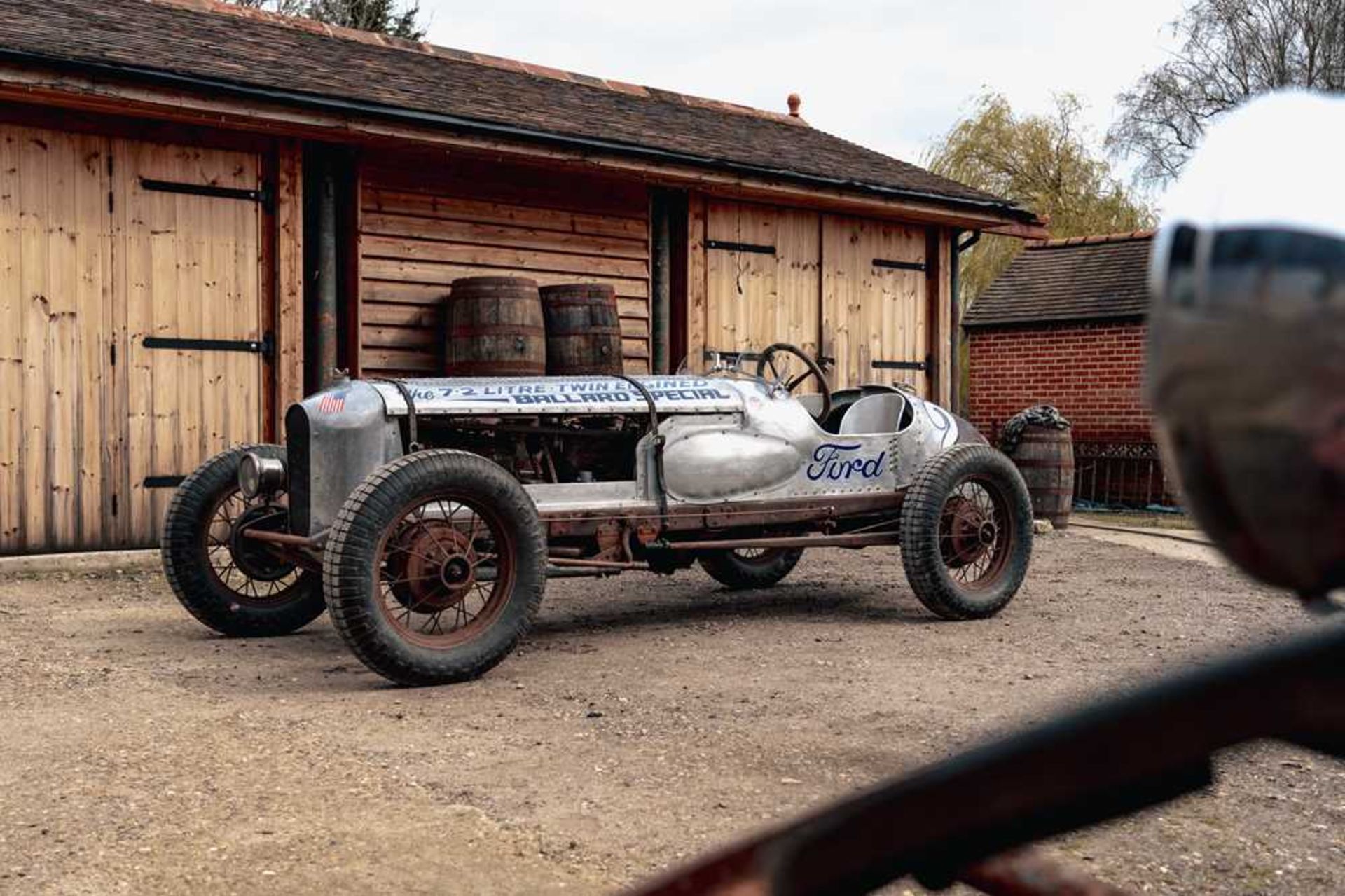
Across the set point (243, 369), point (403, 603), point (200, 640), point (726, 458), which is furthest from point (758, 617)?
point (243, 369)

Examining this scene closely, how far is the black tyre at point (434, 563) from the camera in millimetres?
4926

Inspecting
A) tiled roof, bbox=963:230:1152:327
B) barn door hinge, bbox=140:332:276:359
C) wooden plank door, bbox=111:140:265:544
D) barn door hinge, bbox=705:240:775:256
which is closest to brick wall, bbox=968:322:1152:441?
tiled roof, bbox=963:230:1152:327

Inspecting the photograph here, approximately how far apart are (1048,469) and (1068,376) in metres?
5.59

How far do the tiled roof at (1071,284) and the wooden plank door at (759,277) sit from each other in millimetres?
6326

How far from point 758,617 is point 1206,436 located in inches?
249

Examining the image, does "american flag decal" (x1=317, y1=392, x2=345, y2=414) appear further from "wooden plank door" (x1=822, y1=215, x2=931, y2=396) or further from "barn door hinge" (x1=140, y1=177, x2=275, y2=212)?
"wooden plank door" (x1=822, y1=215, x2=931, y2=396)

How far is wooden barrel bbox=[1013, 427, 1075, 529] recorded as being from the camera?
40.0 ft

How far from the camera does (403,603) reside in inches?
208

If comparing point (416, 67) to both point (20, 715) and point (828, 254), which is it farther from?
point (20, 715)

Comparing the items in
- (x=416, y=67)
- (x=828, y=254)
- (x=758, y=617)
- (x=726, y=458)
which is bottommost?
(x=758, y=617)

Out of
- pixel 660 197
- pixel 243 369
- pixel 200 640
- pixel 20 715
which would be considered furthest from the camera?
pixel 660 197

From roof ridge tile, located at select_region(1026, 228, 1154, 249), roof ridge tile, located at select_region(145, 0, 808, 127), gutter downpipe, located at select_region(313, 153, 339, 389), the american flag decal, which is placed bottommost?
the american flag decal

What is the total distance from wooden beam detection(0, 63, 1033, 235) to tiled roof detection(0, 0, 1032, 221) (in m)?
0.10

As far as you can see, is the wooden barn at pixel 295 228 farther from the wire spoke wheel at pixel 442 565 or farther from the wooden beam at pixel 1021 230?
the wire spoke wheel at pixel 442 565
